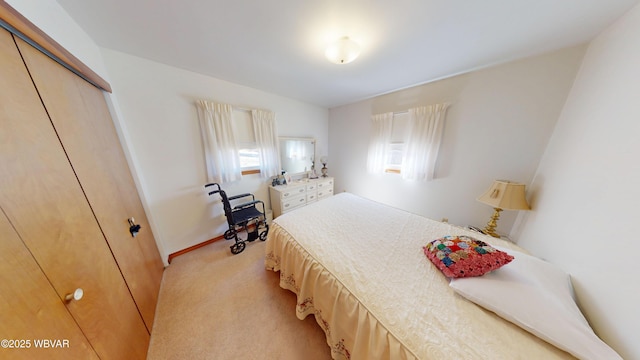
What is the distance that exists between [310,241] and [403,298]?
0.73 m

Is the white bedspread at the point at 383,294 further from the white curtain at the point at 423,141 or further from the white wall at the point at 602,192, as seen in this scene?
the white curtain at the point at 423,141

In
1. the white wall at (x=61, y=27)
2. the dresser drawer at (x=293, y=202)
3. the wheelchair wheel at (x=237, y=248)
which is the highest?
the white wall at (x=61, y=27)

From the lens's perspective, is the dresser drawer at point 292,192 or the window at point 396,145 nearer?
the window at point 396,145

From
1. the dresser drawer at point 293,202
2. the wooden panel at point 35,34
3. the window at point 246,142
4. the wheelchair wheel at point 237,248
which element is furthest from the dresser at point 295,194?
the wooden panel at point 35,34

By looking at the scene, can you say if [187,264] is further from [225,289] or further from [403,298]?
[403,298]

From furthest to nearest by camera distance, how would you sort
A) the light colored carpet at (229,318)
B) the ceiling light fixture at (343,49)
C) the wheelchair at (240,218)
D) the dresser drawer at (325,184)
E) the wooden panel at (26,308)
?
the dresser drawer at (325,184)
the wheelchair at (240,218)
the ceiling light fixture at (343,49)
the light colored carpet at (229,318)
the wooden panel at (26,308)

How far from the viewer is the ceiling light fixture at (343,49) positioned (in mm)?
1273

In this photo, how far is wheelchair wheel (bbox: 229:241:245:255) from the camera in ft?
6.78

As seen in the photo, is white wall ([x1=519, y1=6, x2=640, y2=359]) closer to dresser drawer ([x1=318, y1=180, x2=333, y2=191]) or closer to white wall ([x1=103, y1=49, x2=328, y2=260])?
dresser drawer ([x1=318, y1=180, x2=333, y2=191])

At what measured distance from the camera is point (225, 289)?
5.17 ft

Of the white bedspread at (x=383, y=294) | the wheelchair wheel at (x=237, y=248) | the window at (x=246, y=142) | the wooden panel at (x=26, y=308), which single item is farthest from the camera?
the window at (x=246, y=142)

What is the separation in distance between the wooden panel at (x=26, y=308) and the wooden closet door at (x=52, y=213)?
0.02 m

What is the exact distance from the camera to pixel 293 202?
265 centimetres

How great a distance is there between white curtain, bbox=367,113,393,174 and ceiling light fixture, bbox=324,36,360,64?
1.36 meters
